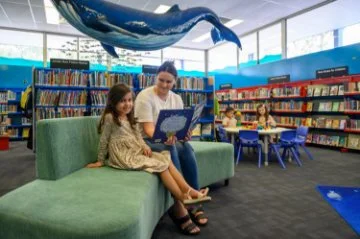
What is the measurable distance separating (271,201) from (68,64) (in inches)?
177

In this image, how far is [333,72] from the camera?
6.49m

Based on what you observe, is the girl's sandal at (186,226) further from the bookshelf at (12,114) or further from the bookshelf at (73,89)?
the bookshelf at (12,114)

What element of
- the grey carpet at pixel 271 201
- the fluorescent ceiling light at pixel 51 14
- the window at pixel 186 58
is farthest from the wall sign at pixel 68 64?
the window at pixel 186 58

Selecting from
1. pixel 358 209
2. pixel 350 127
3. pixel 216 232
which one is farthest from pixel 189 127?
pixel 350 127

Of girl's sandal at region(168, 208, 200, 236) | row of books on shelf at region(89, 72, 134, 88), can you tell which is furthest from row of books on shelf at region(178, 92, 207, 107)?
girl's sandal at region(168, 208, 200, 236)

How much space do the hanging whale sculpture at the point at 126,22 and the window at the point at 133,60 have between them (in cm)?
533

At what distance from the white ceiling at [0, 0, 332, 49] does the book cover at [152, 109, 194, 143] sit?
5.60 metres

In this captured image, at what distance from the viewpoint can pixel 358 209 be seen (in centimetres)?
129

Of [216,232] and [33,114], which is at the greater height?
[33,114]

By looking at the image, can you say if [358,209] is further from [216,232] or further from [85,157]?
[85,157]

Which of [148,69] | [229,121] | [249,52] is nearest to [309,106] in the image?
[229,121]

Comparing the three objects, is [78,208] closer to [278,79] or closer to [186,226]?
[186,226]

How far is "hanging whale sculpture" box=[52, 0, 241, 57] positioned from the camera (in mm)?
2432

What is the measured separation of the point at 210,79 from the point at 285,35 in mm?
3646
